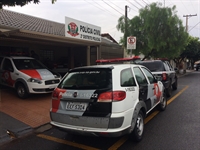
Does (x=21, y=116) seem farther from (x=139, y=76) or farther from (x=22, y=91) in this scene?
(x=139, y=76)

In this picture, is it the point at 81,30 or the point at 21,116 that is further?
the point at 81,30

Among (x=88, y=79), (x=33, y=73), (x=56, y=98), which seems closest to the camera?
(x=88, y=79)

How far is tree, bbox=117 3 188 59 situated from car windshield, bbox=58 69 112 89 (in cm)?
1251

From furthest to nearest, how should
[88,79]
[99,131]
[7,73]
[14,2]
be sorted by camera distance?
1. [7,73]
2. [14,2]
3. [88,79]
4. [99,131]

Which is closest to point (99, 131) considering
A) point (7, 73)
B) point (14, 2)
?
point (14, 2)

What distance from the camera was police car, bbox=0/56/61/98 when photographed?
727 centimetres

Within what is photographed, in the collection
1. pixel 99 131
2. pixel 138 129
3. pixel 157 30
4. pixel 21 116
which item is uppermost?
pixel 157 30

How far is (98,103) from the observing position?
333 cm

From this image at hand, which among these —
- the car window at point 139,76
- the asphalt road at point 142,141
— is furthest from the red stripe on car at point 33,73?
the car window at point 139,76

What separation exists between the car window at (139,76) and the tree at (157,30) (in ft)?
37.0

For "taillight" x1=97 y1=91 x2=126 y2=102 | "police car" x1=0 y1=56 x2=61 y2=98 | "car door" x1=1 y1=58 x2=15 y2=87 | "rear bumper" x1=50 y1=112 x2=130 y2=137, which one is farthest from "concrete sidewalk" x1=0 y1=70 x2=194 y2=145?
"taillight" x1=97 y1=91 x2=126 y2=102

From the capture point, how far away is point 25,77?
288 inches

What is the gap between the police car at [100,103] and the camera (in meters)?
3.27

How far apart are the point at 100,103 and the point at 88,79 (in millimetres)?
607
